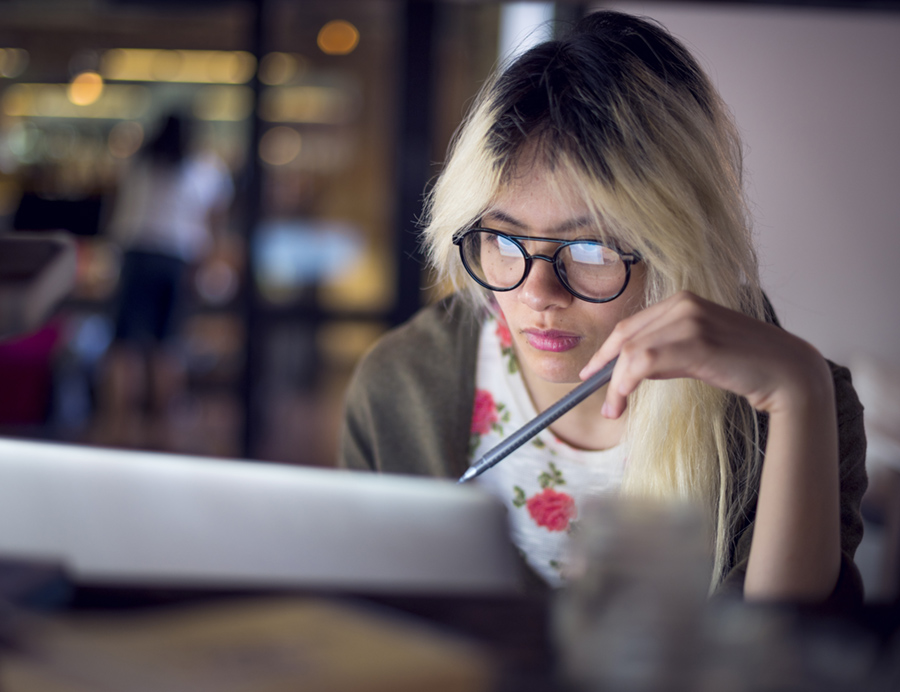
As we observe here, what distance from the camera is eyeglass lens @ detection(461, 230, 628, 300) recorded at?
97 cm

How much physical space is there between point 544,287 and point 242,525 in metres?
0.49

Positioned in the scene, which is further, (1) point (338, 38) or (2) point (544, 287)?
(1) point (338, 38)

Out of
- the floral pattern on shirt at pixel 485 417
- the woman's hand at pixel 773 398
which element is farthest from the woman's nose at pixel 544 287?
the floral pattern on shirt at pixel 485 417

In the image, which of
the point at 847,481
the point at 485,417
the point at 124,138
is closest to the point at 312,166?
the point at 124,138

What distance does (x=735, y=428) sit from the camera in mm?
1057

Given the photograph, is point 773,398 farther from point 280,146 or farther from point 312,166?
point 312,166

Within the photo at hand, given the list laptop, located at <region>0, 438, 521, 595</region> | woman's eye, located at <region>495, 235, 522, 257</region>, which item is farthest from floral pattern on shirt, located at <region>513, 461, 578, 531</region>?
laptop, located at <region>0, 438, 521, 595</region>

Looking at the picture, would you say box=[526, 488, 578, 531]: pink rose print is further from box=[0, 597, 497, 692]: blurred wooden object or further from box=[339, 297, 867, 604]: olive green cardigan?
box=[0, 597, 497, 692]: blurred wooden object

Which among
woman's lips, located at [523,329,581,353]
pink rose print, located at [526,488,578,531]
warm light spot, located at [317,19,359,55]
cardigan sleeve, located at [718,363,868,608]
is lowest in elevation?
pink rose print, located at [526,488,578,531]

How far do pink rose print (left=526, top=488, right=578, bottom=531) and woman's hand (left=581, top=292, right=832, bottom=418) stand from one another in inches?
13.5

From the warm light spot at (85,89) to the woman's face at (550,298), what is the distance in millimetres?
4719

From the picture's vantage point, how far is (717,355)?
786 millimetres

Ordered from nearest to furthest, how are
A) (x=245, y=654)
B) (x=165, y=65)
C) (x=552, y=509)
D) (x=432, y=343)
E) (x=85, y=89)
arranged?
1. (x=245, y=654)
2. (x=552, y=509)
3. (x=432, y=343)
4. (x=165, y=65)
5. (x=85, y=89)

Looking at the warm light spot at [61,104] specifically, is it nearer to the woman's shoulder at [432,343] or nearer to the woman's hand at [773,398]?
the woman's shoulder at [432,343]
